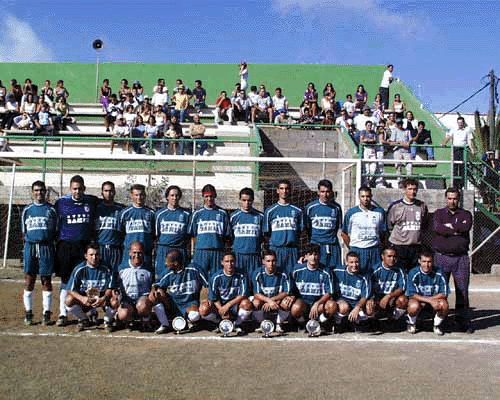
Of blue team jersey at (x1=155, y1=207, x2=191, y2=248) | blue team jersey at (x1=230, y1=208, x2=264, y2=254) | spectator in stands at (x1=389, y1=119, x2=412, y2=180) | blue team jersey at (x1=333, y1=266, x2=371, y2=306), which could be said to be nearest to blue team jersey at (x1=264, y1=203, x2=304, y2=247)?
blue team jersey at (x1=230, y1=208, x2=264, y2=254)

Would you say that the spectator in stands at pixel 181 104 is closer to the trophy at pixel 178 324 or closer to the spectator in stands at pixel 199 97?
the spectator in stands at pixel 199 97

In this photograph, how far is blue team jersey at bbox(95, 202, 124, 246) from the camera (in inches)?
312

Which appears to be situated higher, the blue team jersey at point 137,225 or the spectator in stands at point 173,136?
the spectator in stands at point 173,136

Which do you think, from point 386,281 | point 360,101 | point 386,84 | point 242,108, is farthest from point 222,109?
point 386,281

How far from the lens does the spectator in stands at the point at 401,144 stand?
14.6 meters

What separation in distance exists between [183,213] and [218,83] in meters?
16.5

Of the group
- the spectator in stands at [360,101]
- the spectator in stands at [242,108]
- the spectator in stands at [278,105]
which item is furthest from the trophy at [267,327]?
the spectator in stands at [360,101]

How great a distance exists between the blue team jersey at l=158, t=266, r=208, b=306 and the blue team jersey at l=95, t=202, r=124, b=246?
3.20 ft

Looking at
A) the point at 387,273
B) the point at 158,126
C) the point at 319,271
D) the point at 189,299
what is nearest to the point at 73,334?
the point at 189,299

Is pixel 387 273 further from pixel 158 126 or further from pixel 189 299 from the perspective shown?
pixel 158 126

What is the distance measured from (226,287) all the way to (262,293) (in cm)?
45

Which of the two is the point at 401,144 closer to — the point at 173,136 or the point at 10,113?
the point at 173,136

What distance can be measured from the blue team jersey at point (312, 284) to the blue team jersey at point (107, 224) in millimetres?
2434

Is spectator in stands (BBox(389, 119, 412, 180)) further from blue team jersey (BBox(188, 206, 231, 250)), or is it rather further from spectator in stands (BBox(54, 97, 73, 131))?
spectator in stands (BBox(54, 97, 73, 131))
